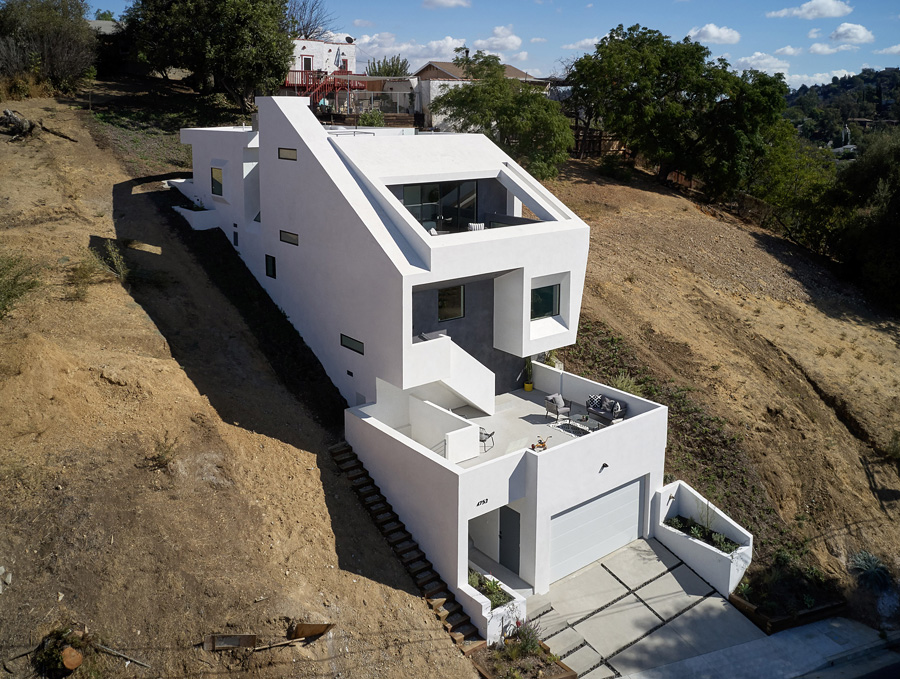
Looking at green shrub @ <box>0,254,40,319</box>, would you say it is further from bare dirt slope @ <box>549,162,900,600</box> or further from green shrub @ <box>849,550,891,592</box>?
green shrub @ <box>849,550,891,592</box>

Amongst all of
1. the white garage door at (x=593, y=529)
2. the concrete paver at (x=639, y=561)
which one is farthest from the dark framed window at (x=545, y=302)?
the concrete paver at (x=639, y=561)

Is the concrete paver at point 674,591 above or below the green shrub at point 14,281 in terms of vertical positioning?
below

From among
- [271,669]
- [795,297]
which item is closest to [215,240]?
[271,669]

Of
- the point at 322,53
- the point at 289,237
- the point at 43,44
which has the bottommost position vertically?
the point at 289,237

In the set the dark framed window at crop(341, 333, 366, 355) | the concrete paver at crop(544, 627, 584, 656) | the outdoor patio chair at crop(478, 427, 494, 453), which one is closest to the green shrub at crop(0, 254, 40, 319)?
the dark framed window at crop(341, 333, 366, 355)

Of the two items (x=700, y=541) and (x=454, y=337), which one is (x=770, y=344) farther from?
(x=454, y=337)

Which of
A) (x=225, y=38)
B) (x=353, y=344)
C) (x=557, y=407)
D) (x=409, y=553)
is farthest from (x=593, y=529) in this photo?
(x=225, y=38)

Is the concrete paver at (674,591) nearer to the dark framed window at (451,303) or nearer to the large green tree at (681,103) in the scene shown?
the dark framed window at (451,303)
